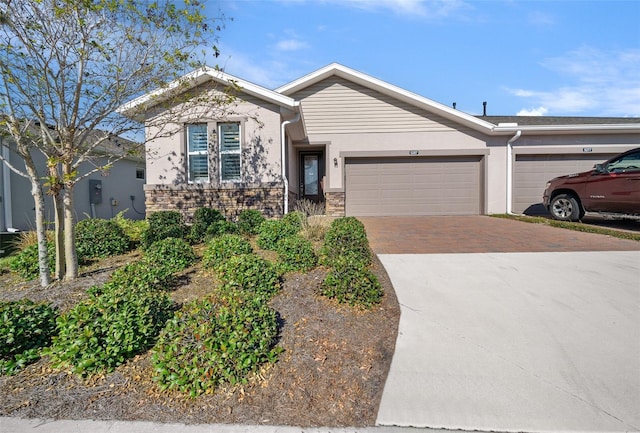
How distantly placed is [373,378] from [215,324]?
1.30 m

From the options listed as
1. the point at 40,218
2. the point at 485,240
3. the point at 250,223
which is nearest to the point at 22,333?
the point at 40,218

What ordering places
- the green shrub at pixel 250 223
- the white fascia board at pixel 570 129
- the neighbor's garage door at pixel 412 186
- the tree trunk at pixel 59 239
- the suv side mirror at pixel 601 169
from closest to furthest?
the tree trunk at pixel 59 239
the green shrub at pixel 250 223
the suv side mirror at pixel 601 169
the white fascia board at pixel 570 129
the neighbor's garage door at pixel 412 186

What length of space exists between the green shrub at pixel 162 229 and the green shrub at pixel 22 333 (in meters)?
2.69

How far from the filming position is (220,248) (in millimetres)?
4805

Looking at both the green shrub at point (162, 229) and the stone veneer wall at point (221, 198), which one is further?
the stone veneer wall at point (221, 198)

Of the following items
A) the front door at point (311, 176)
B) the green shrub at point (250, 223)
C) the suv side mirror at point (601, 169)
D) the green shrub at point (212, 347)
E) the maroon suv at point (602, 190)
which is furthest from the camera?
the front door at point (311, 176)

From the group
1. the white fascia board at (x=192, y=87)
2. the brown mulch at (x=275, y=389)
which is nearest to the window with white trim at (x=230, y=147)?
the white fascia board at (x=192, y=87)

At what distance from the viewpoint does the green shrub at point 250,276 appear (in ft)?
12.5

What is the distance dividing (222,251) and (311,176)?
346 inches

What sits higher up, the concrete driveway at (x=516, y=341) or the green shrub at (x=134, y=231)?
Result: the green shrub at (x=134, y=231)

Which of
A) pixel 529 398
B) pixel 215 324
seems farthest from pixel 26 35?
pixel 529 398

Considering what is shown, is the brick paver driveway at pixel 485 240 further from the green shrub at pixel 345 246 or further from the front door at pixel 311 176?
the front door at pixel 311 176

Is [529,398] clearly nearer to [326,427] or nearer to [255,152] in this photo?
[326,427]

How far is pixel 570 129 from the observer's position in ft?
36.3
